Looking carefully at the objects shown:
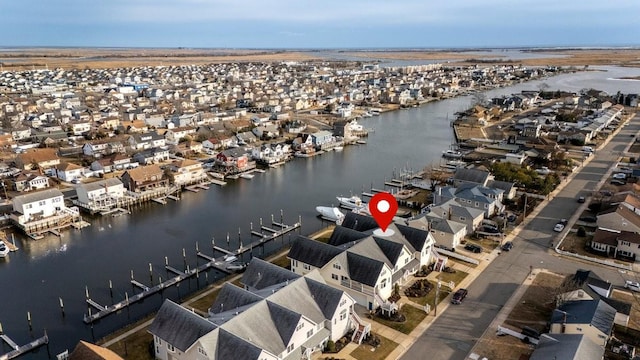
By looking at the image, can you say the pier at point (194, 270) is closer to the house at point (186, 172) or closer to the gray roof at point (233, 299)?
the gray roof at point (233, 299)

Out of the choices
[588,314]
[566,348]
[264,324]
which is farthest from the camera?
[588,314]

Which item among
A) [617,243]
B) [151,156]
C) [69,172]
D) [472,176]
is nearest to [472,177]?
[472,176]

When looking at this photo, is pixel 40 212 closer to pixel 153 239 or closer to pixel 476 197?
pixel 153 239

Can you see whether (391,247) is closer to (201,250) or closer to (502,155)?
(201,250)

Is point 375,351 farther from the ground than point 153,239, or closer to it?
farther from the ground

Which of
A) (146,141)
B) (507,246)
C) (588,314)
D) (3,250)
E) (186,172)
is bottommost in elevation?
(3,250)

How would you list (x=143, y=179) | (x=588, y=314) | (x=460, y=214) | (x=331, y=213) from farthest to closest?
(x=143, y=179) < (x=331, y=213) < (x=460, y=214) < (x=588, y=314)

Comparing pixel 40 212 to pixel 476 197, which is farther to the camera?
pixel 40 212

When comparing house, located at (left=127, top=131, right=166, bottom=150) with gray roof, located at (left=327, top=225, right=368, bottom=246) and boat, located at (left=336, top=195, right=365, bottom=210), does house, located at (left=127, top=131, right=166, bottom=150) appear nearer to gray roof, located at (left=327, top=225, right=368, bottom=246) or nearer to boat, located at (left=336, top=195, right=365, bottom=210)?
boat, located at (left=336, top=195, right=365, bottom=210)
